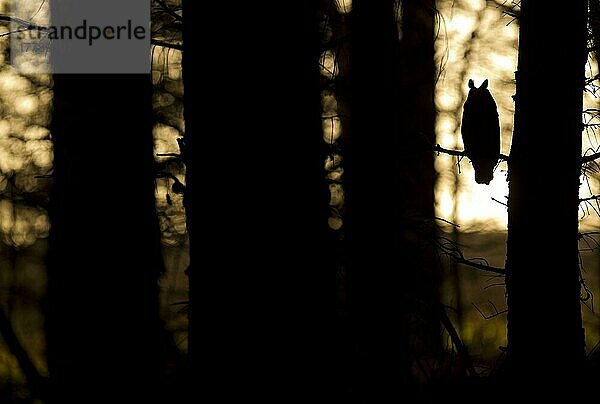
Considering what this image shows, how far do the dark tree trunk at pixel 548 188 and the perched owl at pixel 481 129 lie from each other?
4.0 inches

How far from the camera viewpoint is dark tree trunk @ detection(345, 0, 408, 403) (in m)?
4.16

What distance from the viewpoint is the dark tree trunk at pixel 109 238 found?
3.82m

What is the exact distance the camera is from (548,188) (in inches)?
119

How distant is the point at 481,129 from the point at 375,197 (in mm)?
1151

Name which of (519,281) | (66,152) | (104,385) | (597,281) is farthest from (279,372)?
(597,281)

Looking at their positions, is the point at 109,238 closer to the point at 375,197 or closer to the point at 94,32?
the point at 94,32

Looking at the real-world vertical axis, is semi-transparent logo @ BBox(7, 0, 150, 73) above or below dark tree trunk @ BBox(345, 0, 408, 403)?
above

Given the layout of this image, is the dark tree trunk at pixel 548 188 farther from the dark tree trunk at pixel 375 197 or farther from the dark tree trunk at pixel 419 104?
the dark tree trunk at pixel 419 104

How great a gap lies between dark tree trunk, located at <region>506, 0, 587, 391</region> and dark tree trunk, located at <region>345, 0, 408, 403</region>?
44.8 inches

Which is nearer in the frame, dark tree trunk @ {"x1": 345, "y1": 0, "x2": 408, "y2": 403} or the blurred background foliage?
dark tree trunk @ {"x1": 345, "y1": 0, "x2": 408, "y2": 403}

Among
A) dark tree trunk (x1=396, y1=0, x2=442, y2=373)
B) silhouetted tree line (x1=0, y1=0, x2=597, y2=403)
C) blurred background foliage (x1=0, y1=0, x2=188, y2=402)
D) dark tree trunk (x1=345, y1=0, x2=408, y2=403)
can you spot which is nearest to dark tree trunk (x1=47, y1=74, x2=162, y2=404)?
silhouetted tree line (x1=0, y1=0, x2=597, y2=403)

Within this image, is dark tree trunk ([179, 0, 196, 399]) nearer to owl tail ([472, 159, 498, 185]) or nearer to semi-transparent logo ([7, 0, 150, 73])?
owl tail ([472, 159, 498, 185])

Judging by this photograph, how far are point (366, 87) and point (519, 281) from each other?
5.18ft

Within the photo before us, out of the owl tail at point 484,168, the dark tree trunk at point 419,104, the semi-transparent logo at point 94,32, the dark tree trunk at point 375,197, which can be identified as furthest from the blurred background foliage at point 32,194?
the owl tail at point 484,168
